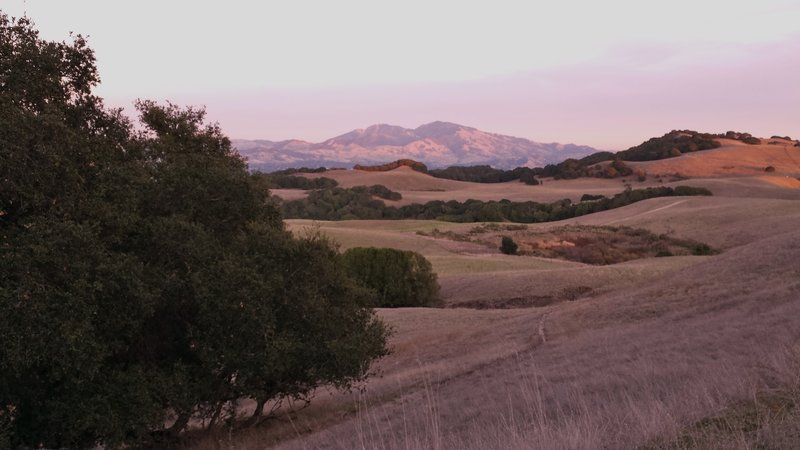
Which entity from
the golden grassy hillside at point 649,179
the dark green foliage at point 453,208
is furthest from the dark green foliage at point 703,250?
the golden grassy hillside at point 649,179

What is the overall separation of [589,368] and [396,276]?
30.2 meters

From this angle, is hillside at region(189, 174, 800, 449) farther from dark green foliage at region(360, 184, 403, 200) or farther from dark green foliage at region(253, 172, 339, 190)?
dark green foliage at region(253, 172, 339, 190)

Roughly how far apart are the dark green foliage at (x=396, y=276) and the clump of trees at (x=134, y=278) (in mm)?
23921

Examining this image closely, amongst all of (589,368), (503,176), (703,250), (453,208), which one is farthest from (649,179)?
(589,368)

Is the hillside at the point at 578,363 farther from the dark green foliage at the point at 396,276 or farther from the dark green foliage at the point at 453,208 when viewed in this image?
the dark green foliage at the point at 453,208

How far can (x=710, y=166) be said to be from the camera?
5846 inches

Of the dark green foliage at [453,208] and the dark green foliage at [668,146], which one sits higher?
the dark green foliage at [668,146]

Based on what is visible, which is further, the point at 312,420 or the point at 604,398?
the point at 312,420

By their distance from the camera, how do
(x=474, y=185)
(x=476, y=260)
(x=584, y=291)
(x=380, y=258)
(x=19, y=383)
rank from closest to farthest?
(x=19, y=383) → (x=584, y=291) → (x=380, y=258) → (x=476, y=260) → (x=474, y=185)

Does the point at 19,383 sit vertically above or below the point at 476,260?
above

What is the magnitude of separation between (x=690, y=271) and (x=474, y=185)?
145m

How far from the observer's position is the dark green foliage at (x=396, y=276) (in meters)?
43.7

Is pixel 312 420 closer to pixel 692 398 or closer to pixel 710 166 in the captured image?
pixel 692 398

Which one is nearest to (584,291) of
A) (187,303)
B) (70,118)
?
(187,303)
